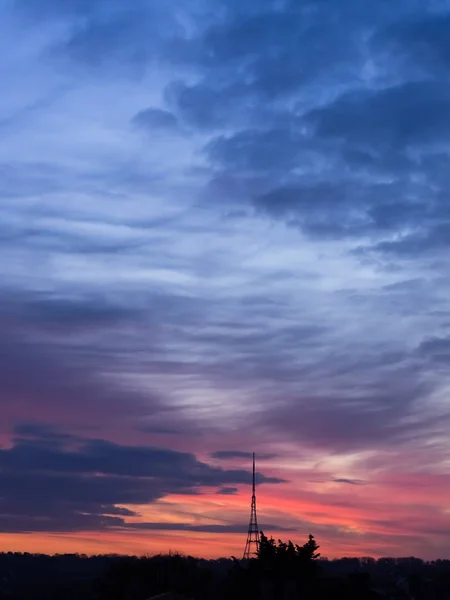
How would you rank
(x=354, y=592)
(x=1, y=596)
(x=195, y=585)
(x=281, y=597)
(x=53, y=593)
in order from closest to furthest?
(x=354, y=592) → (x=281, y=597) → (x=195, y=585) → (x=1, y=596) → (x=53, y=593)

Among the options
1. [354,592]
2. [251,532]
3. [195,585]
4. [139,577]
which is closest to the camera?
[354,592]

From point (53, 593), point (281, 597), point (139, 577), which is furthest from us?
point (53, 593)

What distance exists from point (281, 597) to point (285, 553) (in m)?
5.26

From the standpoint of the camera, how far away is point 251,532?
4392 inches

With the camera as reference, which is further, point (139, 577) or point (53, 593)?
point (53, 593)

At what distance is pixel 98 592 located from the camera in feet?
419

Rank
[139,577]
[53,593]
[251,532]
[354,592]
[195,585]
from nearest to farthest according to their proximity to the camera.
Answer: [354,592], [251,532], [195,585], [139,577], [53,593]

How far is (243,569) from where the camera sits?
346 ft

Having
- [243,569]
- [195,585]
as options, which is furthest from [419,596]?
[243,569]

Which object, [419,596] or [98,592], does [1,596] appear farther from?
[419,596]

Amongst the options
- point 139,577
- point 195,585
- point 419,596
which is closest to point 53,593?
point 139,577

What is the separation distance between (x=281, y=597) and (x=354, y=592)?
986 cm

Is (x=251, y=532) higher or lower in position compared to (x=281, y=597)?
higher

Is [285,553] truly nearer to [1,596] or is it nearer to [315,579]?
[315,579]
